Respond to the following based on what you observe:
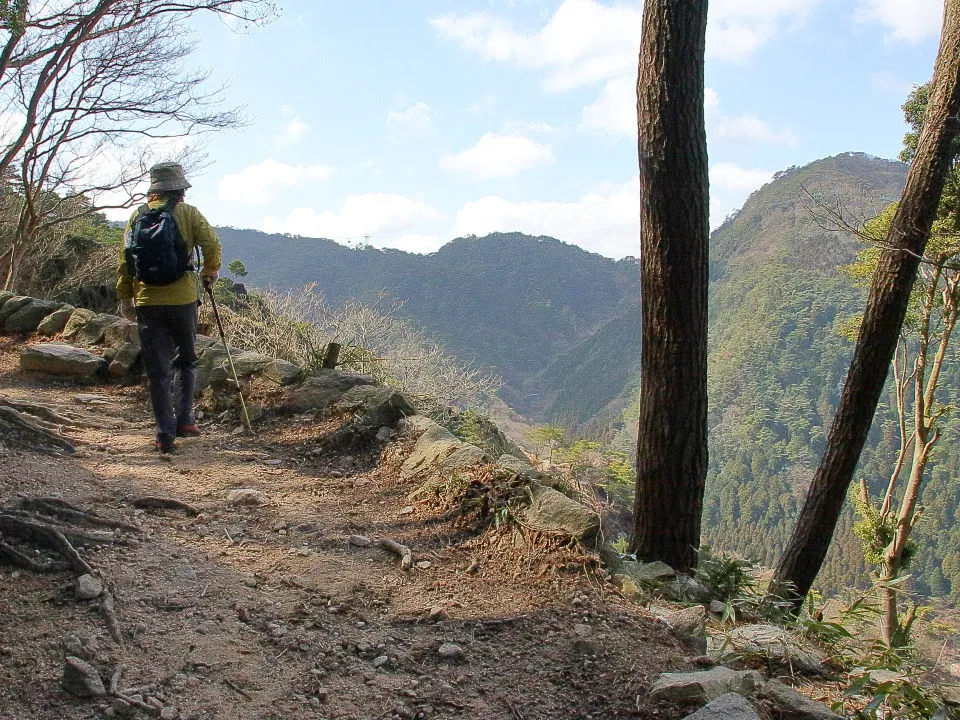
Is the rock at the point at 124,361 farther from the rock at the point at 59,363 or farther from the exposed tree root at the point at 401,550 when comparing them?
the exposed tree root at the point at 401,550

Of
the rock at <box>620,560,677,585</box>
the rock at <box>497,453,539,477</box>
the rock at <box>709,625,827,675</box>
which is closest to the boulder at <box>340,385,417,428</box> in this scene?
the rock at <box>497,453,539,477</box>

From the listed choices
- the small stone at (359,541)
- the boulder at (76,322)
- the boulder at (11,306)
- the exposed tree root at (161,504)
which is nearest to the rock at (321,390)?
the exposed tree root at (161,504)

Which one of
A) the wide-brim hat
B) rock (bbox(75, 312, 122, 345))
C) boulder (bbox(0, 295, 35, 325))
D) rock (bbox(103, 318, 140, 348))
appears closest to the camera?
the wide-brim hat

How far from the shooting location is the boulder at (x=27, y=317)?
314 inches

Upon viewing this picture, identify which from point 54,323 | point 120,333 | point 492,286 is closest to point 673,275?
point 120,333

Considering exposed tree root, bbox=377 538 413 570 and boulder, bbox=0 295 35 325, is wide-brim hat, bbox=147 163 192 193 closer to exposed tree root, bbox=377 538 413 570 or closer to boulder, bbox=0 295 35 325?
exposed tree root, bbox=377 538 413 570

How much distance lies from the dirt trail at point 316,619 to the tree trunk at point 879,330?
10.5 feet

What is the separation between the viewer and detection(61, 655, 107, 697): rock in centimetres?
189

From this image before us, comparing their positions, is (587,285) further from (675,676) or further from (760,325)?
(675,676)

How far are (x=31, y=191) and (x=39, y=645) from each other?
13.9 metres

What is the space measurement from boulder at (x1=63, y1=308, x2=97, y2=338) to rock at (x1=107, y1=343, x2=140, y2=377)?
1253 millimetres

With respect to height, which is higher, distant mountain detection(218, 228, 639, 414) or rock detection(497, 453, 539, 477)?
distant mountain detection(218, 228, 639, 414)

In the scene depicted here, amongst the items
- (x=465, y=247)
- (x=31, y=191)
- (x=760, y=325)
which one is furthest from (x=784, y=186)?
(x=31, y=191)

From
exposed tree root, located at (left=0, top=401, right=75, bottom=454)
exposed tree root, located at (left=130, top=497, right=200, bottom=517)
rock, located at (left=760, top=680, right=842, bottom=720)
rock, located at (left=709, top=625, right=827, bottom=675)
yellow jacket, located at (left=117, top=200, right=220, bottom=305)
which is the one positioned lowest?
rock, located at (left=709, top=625, right=827, bottom=675)
